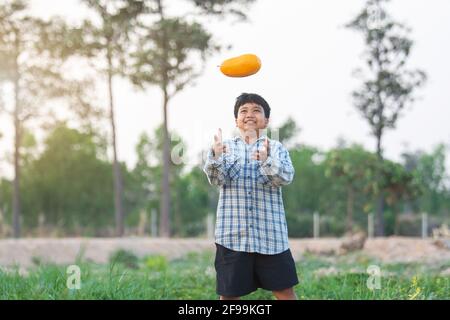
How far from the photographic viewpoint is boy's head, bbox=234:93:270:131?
354cm

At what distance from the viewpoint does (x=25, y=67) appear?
2031cm

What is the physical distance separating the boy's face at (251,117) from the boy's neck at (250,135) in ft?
0.09

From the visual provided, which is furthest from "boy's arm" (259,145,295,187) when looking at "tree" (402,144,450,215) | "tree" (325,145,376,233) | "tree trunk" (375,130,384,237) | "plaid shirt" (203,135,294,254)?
"tree" (402,144,450,215)

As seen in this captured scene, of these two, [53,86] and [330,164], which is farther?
[330,164]

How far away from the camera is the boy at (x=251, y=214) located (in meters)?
3.46

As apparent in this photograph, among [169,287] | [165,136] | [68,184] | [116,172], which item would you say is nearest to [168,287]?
[169,287]

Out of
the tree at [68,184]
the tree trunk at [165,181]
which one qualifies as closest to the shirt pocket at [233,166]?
the tree trunk at [165,181]

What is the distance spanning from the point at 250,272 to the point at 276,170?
547 millimetres

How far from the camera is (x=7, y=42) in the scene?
20.2 metres

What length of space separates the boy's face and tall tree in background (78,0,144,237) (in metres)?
15.5

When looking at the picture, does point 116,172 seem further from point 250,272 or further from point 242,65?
point 242,65
